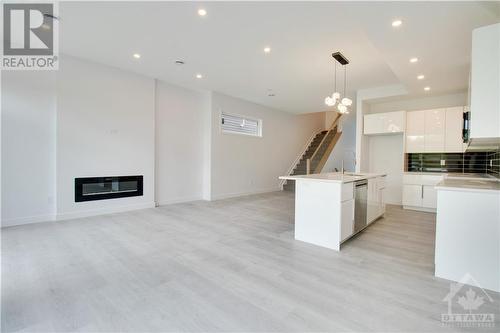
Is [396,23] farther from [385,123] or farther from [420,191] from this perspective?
[420,191]

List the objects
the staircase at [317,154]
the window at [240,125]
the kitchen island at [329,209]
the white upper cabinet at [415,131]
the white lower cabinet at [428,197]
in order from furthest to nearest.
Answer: the staircase at [317,154] < the window at [240,125] < the white upper cabinet at [415,131] < the white lower cabinet at [428,197] < the kitchen island at [329,209]

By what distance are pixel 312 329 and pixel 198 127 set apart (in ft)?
19.2

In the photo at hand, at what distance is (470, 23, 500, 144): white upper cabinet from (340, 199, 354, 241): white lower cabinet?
155 centimetres

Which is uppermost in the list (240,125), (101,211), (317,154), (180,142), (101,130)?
(240,125)

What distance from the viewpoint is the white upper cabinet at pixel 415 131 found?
5547 mm

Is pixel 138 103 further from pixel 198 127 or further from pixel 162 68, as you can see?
pixel 198 127

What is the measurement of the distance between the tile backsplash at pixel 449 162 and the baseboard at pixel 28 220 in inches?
308

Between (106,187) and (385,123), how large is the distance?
6704mm

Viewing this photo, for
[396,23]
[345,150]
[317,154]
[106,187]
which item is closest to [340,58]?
[396,23]

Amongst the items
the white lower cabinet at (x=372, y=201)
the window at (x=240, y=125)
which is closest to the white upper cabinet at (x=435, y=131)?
the white lower cabinet at (x=372, y=201)

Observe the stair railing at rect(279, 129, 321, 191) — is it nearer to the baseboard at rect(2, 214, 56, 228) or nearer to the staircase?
the staircase

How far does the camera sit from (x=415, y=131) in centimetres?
563

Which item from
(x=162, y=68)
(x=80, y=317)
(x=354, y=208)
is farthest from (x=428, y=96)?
(x=80, y=317)

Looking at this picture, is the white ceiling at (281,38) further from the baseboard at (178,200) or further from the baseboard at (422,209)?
the baseboard at (178,200)
